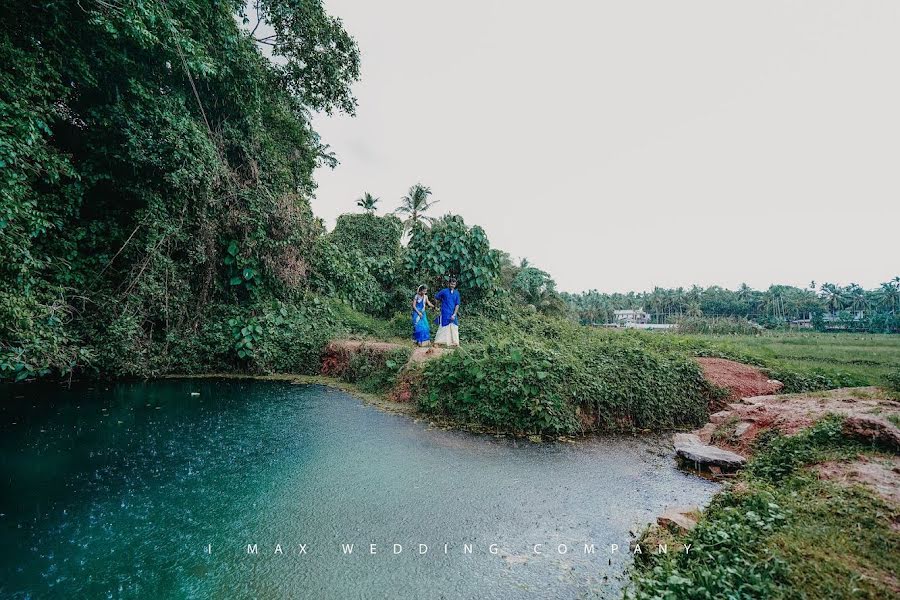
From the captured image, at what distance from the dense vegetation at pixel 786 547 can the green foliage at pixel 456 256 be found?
8.97m

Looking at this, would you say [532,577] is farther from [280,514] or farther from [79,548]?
[79,548]

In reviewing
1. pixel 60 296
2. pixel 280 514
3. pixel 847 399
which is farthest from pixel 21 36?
pixel 847 399

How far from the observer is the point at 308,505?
3.37 metres

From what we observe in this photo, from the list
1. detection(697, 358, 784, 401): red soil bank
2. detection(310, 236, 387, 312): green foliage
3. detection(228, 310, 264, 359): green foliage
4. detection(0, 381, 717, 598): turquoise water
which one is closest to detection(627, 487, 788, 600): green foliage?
detection(0, 381, 717, 598): turquoise water

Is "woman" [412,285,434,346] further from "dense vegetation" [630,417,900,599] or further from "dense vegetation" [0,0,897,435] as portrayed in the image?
"dense vegetation" [630,417,900,599]

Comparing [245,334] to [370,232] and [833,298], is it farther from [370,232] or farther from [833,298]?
[833,298]

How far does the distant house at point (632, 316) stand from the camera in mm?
63597

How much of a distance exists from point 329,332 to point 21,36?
687cm

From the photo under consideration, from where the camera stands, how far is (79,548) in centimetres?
273

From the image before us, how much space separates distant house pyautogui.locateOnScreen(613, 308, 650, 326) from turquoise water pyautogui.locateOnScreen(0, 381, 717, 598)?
63174mm

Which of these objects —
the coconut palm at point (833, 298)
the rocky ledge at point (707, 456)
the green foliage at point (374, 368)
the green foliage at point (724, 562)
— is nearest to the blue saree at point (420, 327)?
the green foliage at point (374, 368)

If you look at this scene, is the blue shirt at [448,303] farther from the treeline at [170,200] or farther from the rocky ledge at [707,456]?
the rocky ledge at [707,456]

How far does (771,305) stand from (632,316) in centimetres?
1873

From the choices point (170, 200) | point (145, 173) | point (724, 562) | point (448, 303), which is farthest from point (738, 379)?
point (145, 173)
